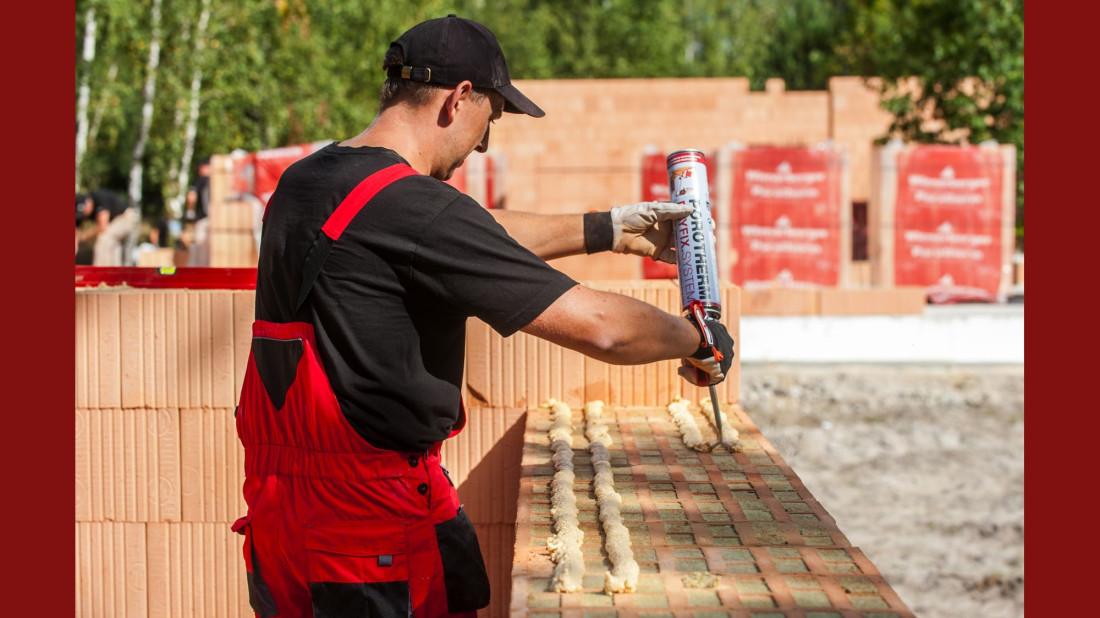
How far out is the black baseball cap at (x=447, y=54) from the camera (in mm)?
2488

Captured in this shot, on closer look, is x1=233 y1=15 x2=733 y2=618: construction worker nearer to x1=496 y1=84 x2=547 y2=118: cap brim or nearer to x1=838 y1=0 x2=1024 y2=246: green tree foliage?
x1=496 y1=84 x2=547 y2=118: cap brim

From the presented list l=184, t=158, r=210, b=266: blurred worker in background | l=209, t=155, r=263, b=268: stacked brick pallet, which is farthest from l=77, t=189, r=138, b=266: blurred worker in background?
l=209, t=155, r=263, b=268: stacked brick pallet

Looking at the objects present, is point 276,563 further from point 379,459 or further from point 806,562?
point 806,562

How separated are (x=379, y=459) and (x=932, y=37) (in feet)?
50.6

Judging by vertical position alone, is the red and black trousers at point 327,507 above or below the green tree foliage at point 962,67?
below

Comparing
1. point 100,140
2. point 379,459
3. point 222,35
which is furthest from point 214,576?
point 100,140

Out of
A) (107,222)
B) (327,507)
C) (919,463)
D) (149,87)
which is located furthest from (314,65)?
(327,507)

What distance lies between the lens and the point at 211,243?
1362 centimetres

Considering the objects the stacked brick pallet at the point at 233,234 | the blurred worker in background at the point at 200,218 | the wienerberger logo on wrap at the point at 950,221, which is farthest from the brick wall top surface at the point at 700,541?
the blurred worker in background at the point at 200,218

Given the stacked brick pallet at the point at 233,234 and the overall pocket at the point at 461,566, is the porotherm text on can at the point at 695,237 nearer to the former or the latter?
the overall pocket at the point at 461,566

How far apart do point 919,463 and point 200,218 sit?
10.3 meters

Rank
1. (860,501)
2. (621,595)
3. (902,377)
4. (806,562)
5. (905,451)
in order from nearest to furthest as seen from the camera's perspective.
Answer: (621,595) → (806,562) → (860,501) → (905,451) → (902,377)

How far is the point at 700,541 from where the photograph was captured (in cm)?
243

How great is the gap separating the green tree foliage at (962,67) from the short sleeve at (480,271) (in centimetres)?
1445
